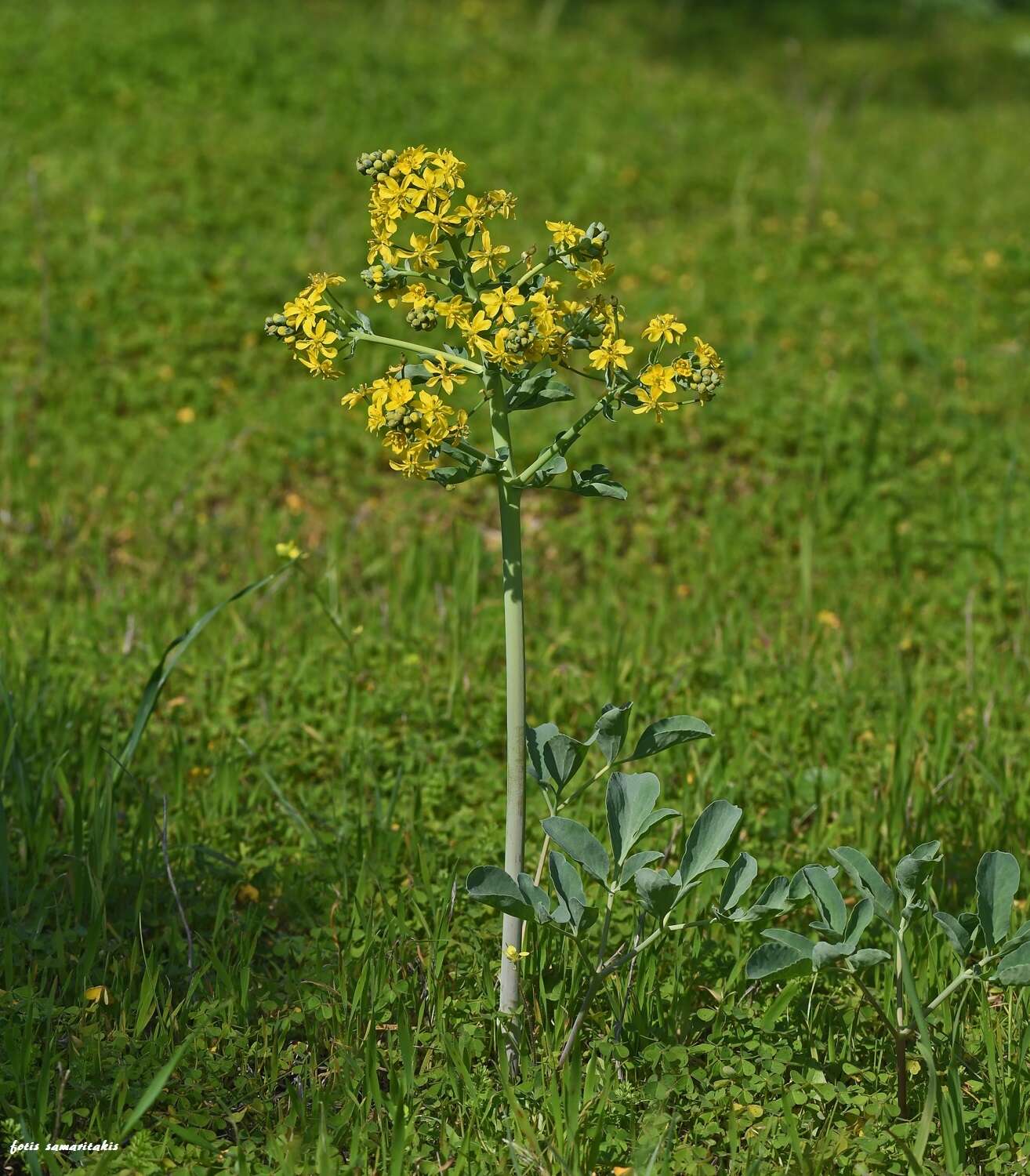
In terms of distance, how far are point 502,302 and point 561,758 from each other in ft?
2.47

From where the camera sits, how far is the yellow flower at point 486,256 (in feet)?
6.20

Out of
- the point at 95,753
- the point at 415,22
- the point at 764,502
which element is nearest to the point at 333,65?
the point at 415,22

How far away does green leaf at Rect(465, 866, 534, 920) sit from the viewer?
1.85 metres

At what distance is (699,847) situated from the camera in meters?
1.99

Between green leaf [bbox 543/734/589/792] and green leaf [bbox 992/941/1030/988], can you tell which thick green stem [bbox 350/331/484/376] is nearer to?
green leaf [bbox 543/734/589/792]

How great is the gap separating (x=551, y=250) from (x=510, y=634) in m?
0.61

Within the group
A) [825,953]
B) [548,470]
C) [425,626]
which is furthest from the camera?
[425,626]

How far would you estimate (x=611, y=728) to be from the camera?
6.65 feet

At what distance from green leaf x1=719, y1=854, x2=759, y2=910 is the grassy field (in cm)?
32

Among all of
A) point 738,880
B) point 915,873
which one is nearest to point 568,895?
point 738,880

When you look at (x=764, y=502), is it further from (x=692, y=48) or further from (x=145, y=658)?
(x=692, y=48)

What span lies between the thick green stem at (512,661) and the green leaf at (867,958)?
53cm

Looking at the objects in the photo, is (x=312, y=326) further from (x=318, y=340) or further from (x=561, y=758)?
(x=561, y=758)

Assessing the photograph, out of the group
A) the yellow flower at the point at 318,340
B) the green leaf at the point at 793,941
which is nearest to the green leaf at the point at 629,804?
the green leaf at the point at 793,941
